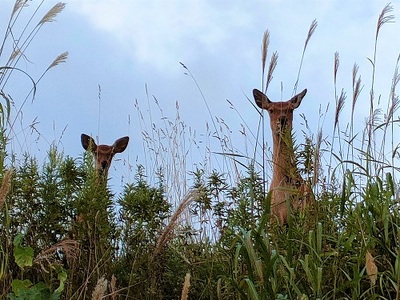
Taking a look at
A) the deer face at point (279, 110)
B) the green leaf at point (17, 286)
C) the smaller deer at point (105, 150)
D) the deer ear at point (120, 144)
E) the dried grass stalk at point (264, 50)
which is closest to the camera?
the green leaf at point (17, 286)

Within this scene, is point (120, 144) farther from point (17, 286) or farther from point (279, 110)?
point (17, 286)

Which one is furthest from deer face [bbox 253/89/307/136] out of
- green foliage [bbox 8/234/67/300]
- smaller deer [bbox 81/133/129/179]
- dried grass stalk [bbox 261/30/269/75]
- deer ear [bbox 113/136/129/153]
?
green foliage [bbox 8/234/67/300]

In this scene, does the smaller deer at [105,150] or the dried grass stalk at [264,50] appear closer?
the dried grass stalk at [264,50]

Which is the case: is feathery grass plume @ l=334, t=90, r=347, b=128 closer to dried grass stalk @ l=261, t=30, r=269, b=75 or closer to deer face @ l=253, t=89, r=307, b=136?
dried grass stalk @ l=261, t=30, r=269, b=75

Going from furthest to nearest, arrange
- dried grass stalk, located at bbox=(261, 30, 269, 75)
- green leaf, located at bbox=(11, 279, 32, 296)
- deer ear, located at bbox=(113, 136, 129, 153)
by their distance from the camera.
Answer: deer ear, located at bbox=(113, 136, 129, 153)
dried grass stalk, located at bbox=(261, 30, 269, 75)
green leaf, located at bbox=(11, 279, 32, 296)

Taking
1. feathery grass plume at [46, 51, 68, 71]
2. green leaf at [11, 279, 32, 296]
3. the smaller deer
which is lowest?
green leaf at [11, 279, 32, 296]

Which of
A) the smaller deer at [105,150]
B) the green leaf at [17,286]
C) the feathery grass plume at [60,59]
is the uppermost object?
the smaller deer at [105,150]

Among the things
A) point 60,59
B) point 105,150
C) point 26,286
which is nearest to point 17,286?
point 26,286

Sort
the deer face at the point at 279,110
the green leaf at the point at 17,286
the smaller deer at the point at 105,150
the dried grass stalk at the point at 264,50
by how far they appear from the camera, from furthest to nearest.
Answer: the smaller deer at the point at 105,150 → the deer face at the point at 279,110 → the dried grass stalk at the point at 264,50 → the green leaf at the point at 17,286

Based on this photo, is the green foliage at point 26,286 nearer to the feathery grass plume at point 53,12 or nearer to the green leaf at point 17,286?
the green leaf at point 17,286

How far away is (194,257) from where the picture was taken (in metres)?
4.24

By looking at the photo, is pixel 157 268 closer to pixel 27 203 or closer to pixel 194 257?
pixel 194 257

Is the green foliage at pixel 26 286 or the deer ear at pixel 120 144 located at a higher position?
the deer ear at pixel 120 144

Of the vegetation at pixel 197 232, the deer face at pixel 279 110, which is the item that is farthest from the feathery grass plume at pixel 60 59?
the deer face at pixel 279 110
